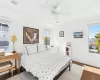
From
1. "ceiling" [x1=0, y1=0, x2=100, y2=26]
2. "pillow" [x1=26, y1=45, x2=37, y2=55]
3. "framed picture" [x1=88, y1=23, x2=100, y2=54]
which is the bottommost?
"pillow" [x1=26, y1=45, x2=37, y2=55]

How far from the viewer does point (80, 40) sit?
4070 millimetres

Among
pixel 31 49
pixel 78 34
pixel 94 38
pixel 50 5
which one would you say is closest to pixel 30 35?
pixel 31 49

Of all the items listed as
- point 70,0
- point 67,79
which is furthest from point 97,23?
point 67,79

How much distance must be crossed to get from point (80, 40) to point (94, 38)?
690 millimetres

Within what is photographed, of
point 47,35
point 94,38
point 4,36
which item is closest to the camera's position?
point 4,36

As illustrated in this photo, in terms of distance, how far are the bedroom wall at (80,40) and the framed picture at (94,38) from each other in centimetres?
19

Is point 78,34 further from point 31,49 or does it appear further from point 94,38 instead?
point 31,49

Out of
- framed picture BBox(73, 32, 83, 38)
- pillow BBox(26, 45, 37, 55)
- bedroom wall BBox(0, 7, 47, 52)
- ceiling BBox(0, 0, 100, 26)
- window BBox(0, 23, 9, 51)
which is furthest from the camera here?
framed picture BBox(73, 32, 83, 38)

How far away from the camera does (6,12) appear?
2.69m

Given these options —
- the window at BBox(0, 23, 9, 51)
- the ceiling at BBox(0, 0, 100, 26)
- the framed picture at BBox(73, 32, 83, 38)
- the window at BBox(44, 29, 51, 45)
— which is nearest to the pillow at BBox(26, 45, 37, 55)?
the window at BBox(0, 23, 9, 51)

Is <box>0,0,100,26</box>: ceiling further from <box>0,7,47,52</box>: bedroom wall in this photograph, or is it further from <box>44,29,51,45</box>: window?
<box>44,29,51,45</box>: window

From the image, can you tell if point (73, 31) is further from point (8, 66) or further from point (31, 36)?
point (8, 66)

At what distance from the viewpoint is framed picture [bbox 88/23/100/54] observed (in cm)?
353

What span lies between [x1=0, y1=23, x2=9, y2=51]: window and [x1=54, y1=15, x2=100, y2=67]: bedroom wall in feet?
11.0
